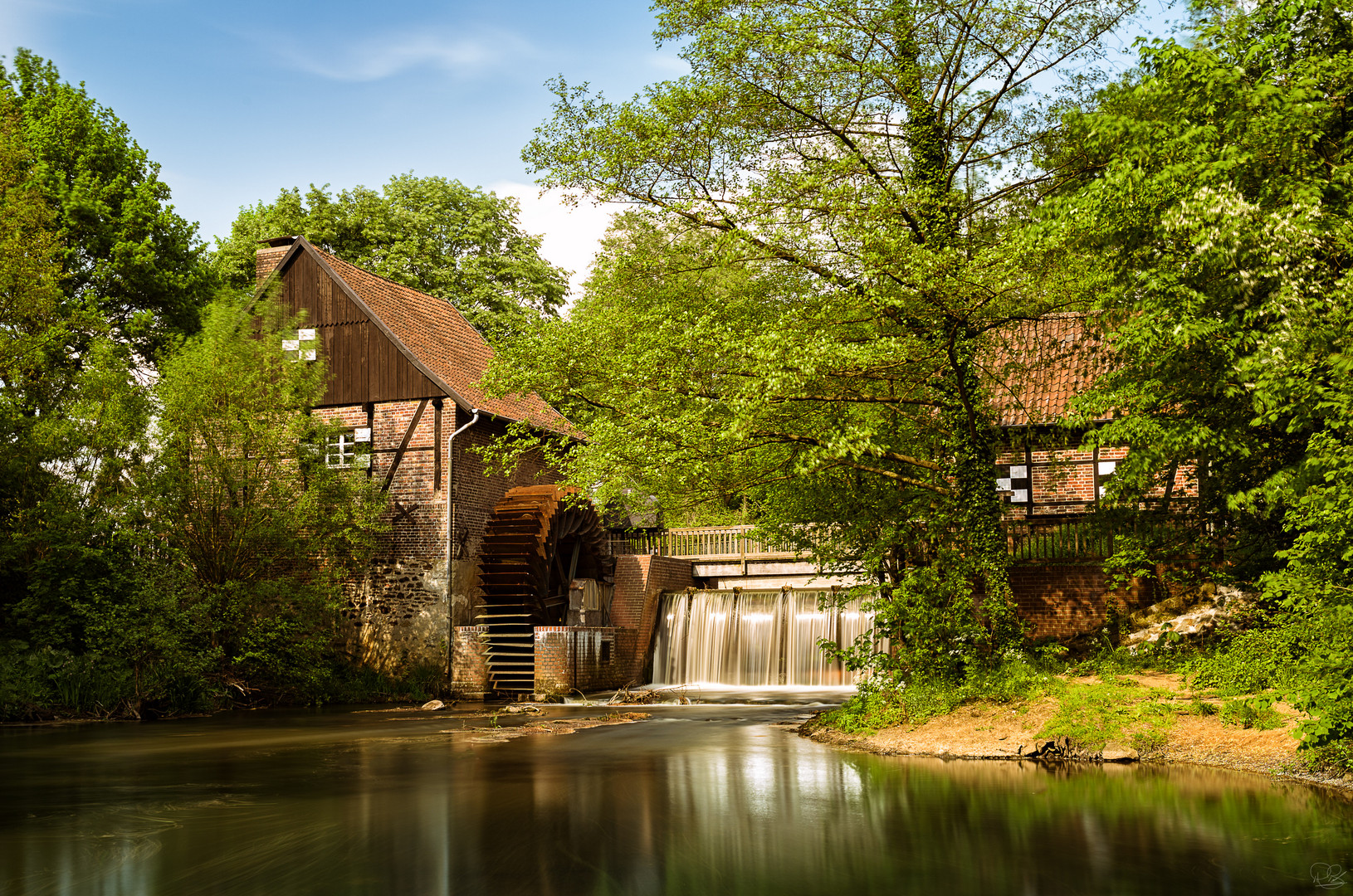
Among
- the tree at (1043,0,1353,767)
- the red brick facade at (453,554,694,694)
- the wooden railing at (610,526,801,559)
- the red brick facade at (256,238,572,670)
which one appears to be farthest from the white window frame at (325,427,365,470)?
the tree at (1043,0,1353,767)

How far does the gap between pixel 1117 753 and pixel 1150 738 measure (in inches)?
13.3

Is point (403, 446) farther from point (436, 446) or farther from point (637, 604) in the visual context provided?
point (637, 604)

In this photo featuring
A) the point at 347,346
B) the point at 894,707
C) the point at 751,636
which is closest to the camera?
the point at 894,707

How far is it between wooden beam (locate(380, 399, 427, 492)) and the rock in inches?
608

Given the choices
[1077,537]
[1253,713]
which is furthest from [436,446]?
[1253,713]

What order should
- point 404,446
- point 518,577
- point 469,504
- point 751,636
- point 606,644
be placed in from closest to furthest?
point 518,577
point 404,446
point 469,504
point 606,644
point 751,636

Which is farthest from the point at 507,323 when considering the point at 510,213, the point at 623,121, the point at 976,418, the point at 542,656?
the point at 976,418

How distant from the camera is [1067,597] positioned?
1789 cm

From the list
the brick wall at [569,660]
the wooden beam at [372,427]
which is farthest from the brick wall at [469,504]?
the brick wall at [569,660]

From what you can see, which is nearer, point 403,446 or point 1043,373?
point 403,446

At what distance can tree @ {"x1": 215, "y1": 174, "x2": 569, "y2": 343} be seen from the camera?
31.9 meters

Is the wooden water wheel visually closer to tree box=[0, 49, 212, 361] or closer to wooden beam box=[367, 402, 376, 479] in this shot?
wooden beam box=[367, 402, 376, 479]

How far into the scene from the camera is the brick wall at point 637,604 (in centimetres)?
2441

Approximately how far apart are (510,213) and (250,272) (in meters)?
7.93
